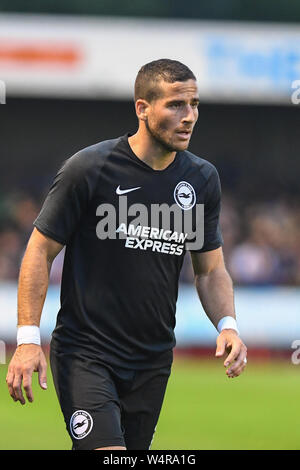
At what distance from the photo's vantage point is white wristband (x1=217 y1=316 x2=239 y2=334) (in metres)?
5.98

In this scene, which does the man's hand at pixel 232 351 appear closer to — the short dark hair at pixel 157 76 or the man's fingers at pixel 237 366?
the man's fingers at pixel 237 366

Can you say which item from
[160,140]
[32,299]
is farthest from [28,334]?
[160,140]

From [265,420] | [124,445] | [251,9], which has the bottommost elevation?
[265,420]

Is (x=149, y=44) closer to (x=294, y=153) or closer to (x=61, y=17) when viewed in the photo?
(x=61, y=17)

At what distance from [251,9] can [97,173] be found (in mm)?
18567

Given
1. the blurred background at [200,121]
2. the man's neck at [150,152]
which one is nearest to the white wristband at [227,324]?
the man's neck at [150,152]

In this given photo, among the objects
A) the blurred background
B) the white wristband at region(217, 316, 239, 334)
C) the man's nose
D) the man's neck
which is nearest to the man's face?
the man's nose

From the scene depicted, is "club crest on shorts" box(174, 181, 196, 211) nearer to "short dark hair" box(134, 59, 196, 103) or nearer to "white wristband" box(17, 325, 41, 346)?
"short dark hair" box(134, 59, 196, 103)

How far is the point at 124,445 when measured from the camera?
548cm

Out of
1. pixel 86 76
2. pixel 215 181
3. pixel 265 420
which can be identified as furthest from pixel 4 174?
pixel 215 181

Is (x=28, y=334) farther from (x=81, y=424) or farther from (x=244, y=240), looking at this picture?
(x=244, y=240)

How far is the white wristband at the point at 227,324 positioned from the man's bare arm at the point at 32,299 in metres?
1.00

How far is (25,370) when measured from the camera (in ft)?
17.4

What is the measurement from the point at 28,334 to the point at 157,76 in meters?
1.53
